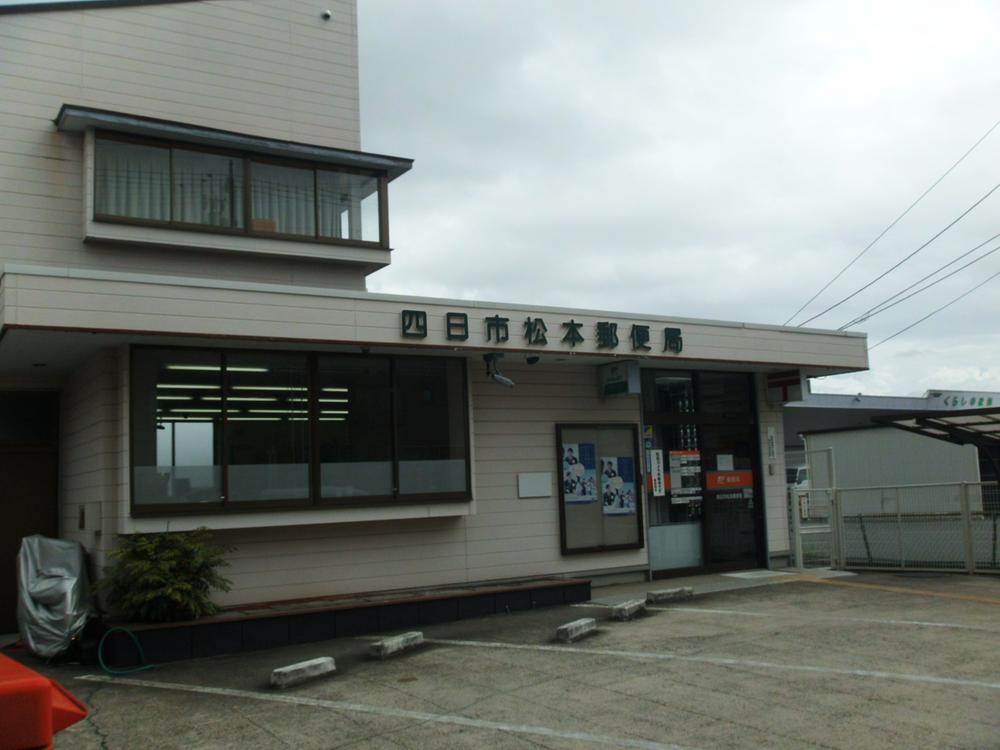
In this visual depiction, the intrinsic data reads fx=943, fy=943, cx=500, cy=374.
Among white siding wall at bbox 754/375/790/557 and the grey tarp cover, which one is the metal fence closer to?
white siding wall at bbox 754/375/790/557

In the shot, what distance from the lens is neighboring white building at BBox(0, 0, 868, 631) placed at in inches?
405

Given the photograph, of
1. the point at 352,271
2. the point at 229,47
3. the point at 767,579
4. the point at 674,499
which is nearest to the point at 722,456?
the point at 674,499

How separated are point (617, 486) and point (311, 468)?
4.87 meters

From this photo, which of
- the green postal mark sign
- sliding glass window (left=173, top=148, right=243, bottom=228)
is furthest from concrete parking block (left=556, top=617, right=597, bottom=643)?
sliding glass window (left=173, top=148, right=243, bottom=228)

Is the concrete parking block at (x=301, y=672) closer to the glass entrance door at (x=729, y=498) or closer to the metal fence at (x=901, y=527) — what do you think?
the glass entrance door at (x=729, y=498)

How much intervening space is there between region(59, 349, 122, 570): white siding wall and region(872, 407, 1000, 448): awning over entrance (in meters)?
10.1

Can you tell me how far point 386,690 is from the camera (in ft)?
25.0

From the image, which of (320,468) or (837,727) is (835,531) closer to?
(320,468)

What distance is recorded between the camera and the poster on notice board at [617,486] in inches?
540

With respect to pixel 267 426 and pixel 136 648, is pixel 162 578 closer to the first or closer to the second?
pixel 136 648

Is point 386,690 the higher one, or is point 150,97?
point 150,97

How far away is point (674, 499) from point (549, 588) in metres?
3.35

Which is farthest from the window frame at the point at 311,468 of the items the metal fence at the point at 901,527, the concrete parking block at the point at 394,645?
the metal fence at the point at 901,527

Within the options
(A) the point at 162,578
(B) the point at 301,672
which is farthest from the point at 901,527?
(A) the point at 162,578
